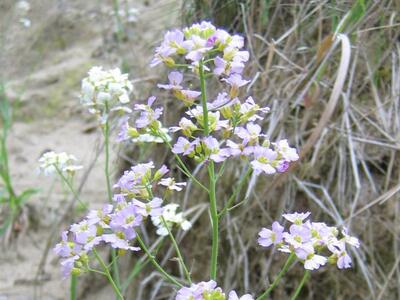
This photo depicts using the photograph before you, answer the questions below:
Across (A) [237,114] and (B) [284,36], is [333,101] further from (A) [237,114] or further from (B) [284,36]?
(A) [237,114]

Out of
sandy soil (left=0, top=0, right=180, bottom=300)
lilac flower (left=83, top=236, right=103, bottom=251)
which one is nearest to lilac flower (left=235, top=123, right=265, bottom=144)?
lilac flower (left=83, top=236, right=103, bottom=251)

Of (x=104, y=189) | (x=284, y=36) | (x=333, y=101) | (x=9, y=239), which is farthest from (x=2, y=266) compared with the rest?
(x=333, y=101)

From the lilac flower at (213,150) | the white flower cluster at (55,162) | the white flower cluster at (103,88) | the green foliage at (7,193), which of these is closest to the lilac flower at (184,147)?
the lilac flower at (213,150)

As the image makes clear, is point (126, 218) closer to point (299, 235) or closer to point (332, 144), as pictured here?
point (299, 235)

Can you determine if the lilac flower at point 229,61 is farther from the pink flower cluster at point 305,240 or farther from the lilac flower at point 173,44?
the pink flower cluster at point 305,240

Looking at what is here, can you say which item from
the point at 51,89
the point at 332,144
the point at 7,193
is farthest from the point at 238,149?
the point at 51,89

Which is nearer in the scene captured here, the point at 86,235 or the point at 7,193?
the point at 86,235
